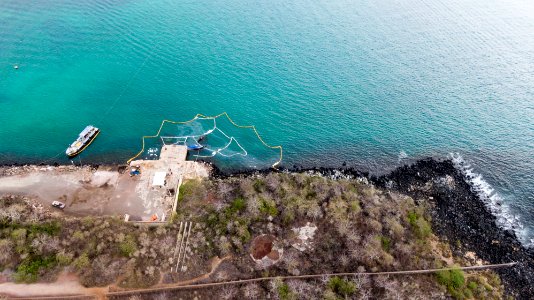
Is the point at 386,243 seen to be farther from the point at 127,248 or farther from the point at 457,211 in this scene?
the point at 127,248

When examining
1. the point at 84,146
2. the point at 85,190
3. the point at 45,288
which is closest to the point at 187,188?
the point at 85,190

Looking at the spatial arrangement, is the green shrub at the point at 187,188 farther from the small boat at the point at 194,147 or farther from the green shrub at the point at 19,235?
the green shrub at the point at 19,235

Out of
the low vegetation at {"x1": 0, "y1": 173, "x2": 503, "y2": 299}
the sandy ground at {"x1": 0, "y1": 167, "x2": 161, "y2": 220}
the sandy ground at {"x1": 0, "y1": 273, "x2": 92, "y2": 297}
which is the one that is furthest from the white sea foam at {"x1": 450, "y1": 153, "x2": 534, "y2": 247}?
the sandy ground at {"x1": 0, "y1": 273, "x2": 92, "y2": 297}

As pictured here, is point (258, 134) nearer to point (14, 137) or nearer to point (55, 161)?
point (55, 161)

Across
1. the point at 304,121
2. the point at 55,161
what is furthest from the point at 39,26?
the point at 304,121

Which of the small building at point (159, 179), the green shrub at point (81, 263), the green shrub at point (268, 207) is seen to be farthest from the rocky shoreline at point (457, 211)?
the green shrub at point (81, 263)
